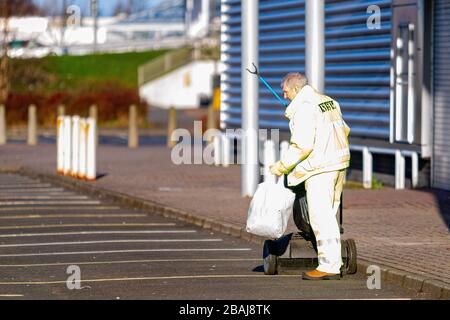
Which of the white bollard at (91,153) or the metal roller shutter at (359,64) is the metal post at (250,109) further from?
the white bollard at (91,153)

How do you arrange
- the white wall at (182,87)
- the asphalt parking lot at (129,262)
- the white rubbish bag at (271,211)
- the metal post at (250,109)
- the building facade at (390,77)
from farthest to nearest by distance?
the white wall at (182,87), the building facade at (390,77), the metal post at (250,109), the white rubbish bag at (271,211), the asphalt parking lot at (129,262)

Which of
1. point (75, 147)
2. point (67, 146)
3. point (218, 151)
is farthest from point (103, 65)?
point (75, 147)

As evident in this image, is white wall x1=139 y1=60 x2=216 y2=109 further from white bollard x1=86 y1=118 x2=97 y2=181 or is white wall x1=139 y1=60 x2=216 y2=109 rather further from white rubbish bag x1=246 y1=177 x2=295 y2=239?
white rubbish bag x1=246 y1=177 x2=295 y2=239

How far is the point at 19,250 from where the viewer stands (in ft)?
48.6

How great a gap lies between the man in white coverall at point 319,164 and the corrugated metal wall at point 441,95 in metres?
8.95

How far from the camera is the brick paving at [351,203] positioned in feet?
44.6

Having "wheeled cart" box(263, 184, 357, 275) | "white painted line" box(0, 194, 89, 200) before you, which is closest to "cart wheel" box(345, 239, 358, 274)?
"wheeled cart" box(263, 184, 357, 275)

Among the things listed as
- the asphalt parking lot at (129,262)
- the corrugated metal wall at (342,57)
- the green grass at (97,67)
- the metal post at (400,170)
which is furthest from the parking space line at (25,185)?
the green grass at (97,67)

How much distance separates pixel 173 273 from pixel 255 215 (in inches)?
43.6

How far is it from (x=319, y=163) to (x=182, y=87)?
2423 inches

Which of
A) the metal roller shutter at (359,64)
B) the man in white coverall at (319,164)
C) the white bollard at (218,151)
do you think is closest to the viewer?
the man in white coverall at (319,164)
